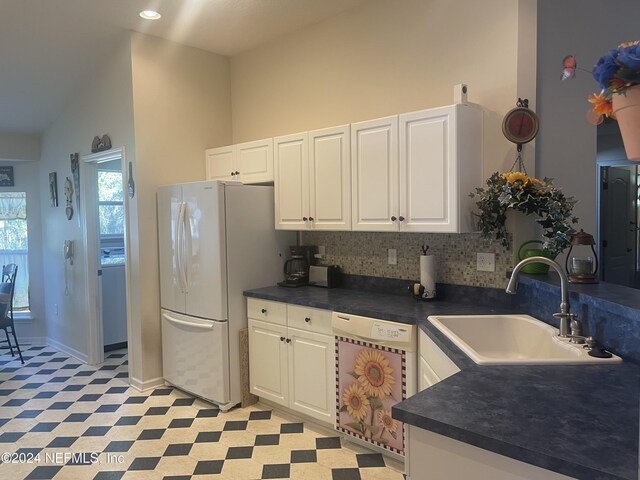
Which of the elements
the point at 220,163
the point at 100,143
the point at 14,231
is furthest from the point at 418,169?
the point at 14,231

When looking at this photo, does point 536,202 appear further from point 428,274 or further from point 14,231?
point 14,231

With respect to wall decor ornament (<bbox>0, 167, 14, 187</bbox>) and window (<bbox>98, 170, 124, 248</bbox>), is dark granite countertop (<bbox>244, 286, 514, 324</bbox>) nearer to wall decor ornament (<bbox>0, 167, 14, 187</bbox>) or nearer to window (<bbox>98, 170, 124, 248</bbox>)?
window (<bbox>98, 170, 124, 248</bbox>)

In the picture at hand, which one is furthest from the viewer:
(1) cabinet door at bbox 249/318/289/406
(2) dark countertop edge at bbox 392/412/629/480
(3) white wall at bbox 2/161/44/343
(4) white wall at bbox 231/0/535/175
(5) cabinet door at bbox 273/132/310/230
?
(3) white wall at bbox 2/161/44/343

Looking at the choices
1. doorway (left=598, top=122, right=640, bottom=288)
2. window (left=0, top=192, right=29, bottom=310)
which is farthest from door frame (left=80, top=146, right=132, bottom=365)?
doorway (left=598, top=122, right=640, bottom=288)

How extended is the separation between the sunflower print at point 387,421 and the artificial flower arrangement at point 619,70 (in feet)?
6.49

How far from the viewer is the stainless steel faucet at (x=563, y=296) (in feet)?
5.98

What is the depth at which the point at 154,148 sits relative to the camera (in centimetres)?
383

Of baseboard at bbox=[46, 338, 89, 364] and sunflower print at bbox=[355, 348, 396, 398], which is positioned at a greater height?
sunflower print at bbox=[355, 348, 396, 398]

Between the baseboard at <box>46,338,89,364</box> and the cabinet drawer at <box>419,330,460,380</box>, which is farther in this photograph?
the baseboard at <box>46,338,89,364</box>

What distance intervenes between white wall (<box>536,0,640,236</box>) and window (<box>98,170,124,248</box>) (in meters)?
4.32

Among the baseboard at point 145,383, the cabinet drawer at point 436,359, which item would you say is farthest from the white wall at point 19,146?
the cabinet drawer at point 436,359

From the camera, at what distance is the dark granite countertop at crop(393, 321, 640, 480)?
0.99 meters

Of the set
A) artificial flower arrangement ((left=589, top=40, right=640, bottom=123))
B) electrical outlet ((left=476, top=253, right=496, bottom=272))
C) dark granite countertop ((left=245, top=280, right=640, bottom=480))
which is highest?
artificial flower arrangement ((left=589, top=40, right=640, bottom=123))

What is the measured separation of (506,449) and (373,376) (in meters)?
1.61
